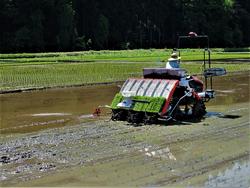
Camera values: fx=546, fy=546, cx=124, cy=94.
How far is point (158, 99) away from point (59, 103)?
303 inches

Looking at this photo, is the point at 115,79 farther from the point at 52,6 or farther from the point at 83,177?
the point at 52,6

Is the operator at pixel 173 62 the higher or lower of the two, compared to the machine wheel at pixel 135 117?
higher

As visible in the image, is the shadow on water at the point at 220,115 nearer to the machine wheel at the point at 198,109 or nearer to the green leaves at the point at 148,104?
the machine wheel at the point at 198,109

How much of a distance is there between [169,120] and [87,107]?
5.60 meters

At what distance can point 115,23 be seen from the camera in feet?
327

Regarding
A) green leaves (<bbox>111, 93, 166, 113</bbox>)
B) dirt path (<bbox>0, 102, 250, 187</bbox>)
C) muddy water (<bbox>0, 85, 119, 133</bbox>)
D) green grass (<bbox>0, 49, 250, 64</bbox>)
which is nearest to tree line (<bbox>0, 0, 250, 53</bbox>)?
green grass (<bbox>0, 49, 250, 64</bbox>)

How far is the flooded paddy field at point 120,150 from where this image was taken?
10.4m

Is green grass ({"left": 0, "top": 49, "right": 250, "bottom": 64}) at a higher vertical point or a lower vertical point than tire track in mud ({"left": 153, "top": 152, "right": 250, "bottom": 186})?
lower

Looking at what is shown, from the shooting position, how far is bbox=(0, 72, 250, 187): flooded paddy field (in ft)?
34.1

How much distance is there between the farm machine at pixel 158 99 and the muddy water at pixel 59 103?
1.69 meters

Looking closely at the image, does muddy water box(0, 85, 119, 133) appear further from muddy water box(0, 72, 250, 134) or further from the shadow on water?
the shadow on water

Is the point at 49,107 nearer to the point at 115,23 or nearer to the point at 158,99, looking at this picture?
the point at 158,99

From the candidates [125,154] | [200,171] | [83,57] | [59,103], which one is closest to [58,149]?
[125,154]

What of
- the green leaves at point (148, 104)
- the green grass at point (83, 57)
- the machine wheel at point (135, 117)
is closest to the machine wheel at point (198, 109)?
the green leaves at point (148, 104)
